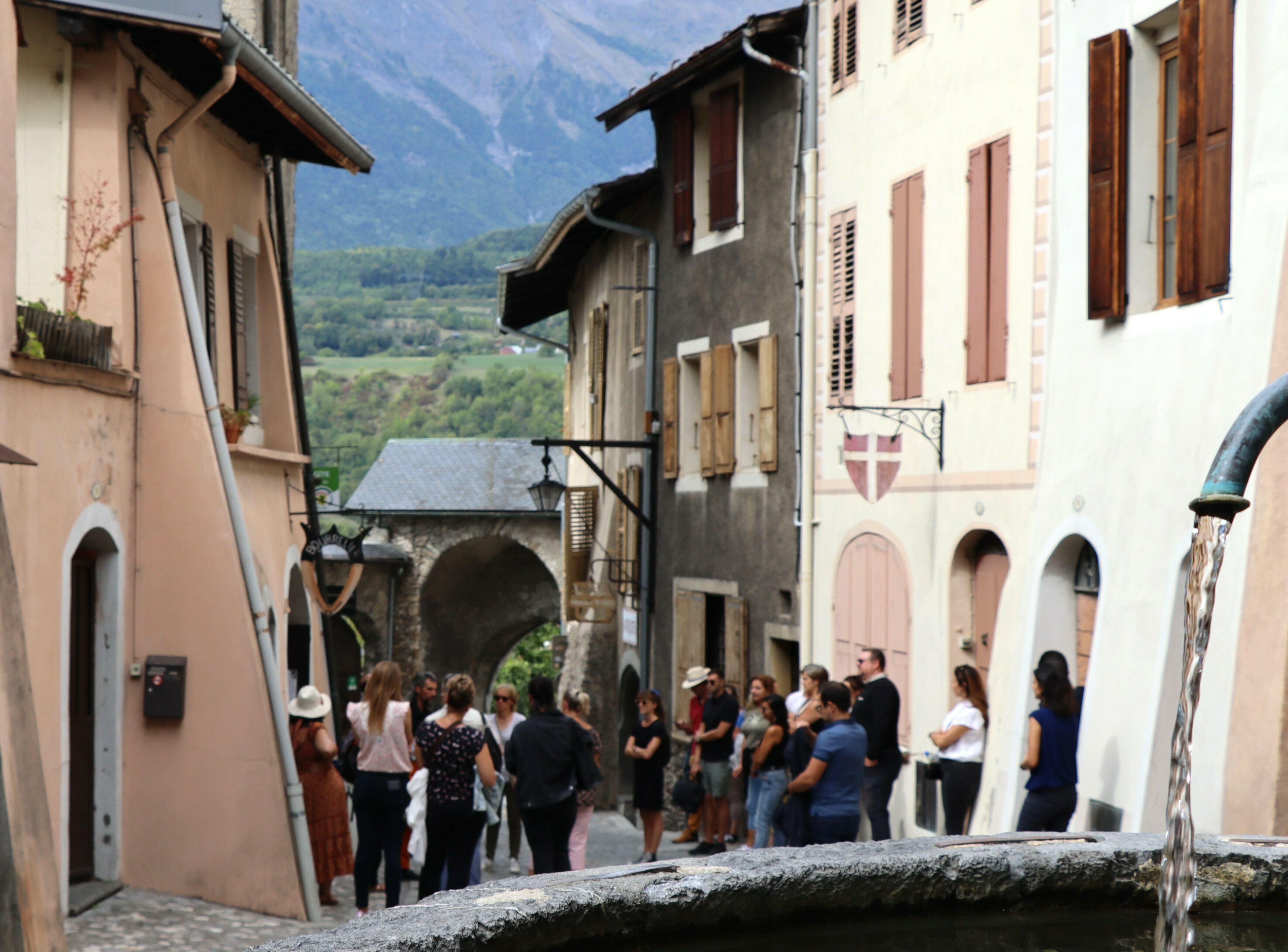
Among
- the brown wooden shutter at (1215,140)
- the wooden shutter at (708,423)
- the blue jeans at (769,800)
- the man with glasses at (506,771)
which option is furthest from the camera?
the wooden shutter at (708,423)

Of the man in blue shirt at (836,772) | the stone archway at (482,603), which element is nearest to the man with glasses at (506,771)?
the man in blue shirt at (836,772)

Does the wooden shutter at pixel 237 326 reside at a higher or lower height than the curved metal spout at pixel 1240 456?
higher

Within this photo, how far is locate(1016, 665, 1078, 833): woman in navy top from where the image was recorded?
810 cm

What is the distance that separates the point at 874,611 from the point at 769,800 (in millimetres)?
2584

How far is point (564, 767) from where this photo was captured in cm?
923

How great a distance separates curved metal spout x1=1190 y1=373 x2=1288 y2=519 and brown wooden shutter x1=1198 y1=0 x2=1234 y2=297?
4.70m

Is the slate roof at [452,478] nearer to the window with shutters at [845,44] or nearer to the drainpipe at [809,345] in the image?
the drainpipe at [809,345]

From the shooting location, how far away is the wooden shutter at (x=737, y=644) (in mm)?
15672

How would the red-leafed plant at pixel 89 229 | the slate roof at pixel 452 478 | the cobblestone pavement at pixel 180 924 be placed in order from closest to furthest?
the cobblestone pavement at pixel 180 924 < the red-leafed plant at pixel 89 229 < the slate roof at pixel 452 478

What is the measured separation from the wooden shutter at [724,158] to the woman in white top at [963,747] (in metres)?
7.62

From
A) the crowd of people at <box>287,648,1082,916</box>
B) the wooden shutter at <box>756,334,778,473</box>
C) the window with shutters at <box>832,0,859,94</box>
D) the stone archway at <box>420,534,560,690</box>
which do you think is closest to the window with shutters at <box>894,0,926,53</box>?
the window with shutters at <box>832,0,859,94</box>

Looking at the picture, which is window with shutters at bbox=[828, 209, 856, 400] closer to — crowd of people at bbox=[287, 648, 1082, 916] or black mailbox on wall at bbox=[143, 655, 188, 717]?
crowd of people at bbox=[287, 648, 1082, 916]

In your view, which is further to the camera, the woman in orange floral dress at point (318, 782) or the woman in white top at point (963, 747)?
the woman in orange floral dress at point (318, 782)

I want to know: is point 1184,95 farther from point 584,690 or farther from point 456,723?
point 584,690
